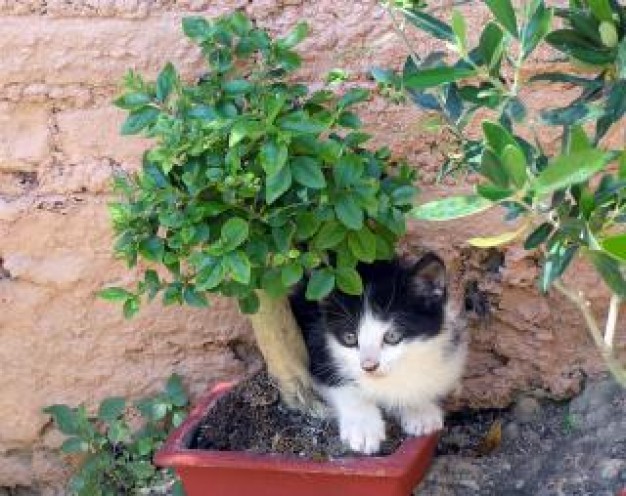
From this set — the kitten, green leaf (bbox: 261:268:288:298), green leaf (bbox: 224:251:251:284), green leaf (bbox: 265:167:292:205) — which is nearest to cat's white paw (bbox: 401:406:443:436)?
the kitten

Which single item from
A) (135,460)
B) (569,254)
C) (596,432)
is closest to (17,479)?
(135,460)

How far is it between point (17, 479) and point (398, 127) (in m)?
1.32

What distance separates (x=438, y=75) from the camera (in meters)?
1.84

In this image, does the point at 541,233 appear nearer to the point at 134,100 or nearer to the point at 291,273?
the point at 291,273

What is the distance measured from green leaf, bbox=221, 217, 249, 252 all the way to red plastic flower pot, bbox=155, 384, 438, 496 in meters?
0.51

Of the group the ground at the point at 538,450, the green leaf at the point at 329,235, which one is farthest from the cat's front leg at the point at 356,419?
the green leaf at the point at 329,235

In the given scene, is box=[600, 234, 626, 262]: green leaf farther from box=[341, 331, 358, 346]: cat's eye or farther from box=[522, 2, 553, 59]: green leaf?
box=[341, 331, 358, 346]: cat's eye

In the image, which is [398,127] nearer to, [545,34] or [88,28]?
[88,28]

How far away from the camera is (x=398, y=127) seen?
270cm

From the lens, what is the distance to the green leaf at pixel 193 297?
2379 mm

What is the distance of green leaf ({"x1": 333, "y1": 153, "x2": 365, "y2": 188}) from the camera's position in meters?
2.29

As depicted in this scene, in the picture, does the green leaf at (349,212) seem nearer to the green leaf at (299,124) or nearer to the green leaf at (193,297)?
the green leaf at (299,124)

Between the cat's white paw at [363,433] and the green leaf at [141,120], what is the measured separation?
789 millimetres

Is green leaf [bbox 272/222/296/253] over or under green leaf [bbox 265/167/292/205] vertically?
under
